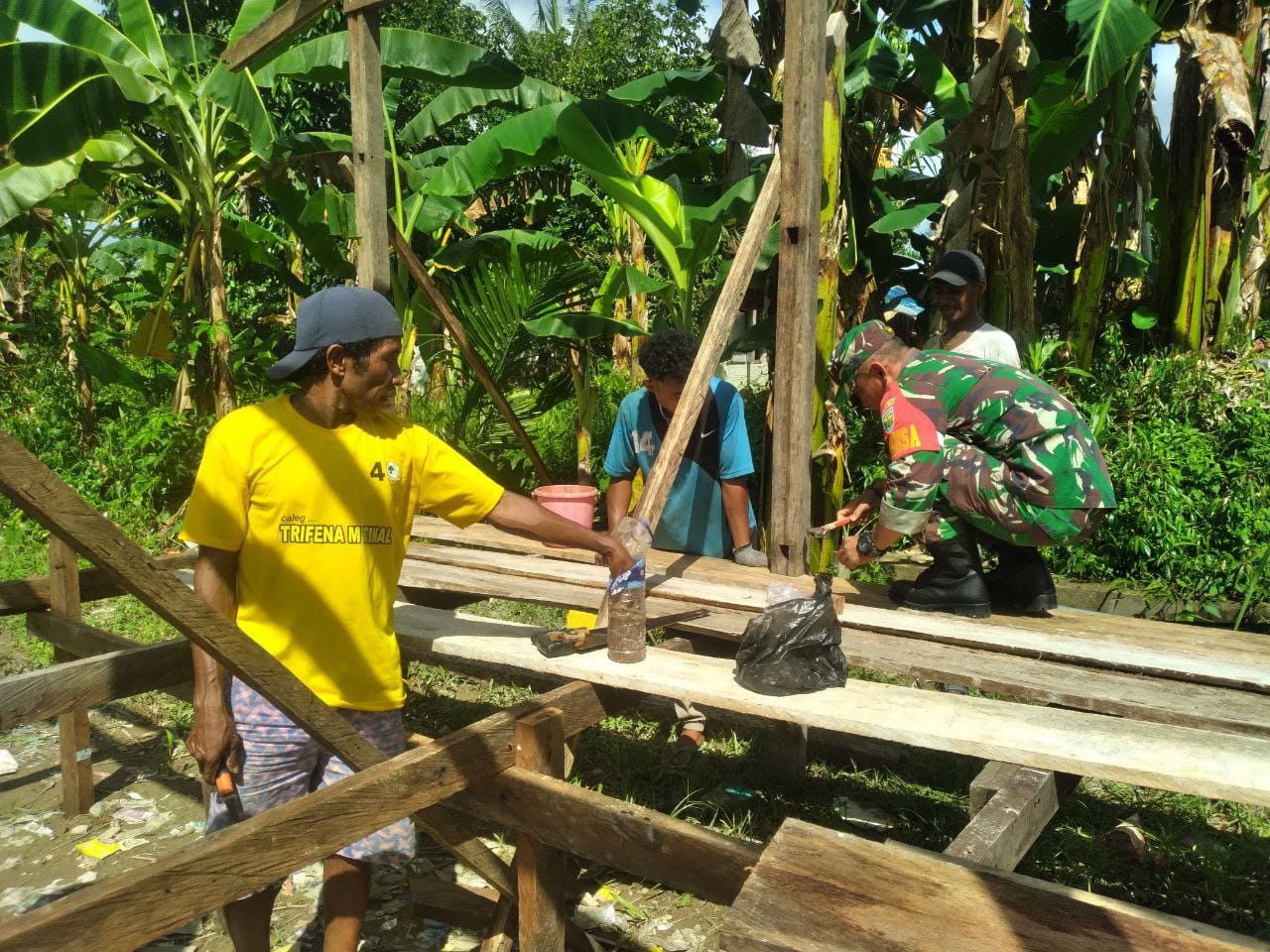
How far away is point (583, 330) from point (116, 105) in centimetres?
312

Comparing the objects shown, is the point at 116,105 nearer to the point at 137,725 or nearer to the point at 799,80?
the point at 137,725

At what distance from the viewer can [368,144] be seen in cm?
379

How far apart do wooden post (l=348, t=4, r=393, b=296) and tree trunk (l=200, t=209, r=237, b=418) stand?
12.1 ft

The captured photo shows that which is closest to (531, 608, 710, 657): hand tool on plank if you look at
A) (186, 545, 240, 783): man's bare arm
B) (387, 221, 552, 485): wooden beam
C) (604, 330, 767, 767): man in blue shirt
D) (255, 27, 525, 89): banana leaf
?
(186, 545, 240, 783): man's bare arm

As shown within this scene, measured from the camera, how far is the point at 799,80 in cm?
357

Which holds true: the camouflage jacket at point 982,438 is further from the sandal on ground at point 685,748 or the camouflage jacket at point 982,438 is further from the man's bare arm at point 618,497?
the sandal on ground at point 685,748

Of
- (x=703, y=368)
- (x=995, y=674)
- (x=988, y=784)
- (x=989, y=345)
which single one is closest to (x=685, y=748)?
(x=703, y=368)

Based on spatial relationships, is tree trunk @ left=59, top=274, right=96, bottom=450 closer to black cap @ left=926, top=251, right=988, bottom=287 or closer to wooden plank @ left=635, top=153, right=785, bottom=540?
wooden plank @ left=635, top=153, right=785, bottom=540

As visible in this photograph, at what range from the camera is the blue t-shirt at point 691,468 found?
427cm

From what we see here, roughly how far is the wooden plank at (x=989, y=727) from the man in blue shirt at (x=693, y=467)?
154cm

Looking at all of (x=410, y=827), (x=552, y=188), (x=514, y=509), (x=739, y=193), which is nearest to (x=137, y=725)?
(x=410, y=827)

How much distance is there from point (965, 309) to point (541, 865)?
3.20m

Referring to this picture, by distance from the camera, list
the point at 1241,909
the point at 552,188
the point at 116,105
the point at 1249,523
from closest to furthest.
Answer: the point at 1241,909 < the point at 1249,523 < the point at 116,105 < the point at 552,188

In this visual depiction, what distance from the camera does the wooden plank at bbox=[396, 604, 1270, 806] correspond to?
6.65 ft
